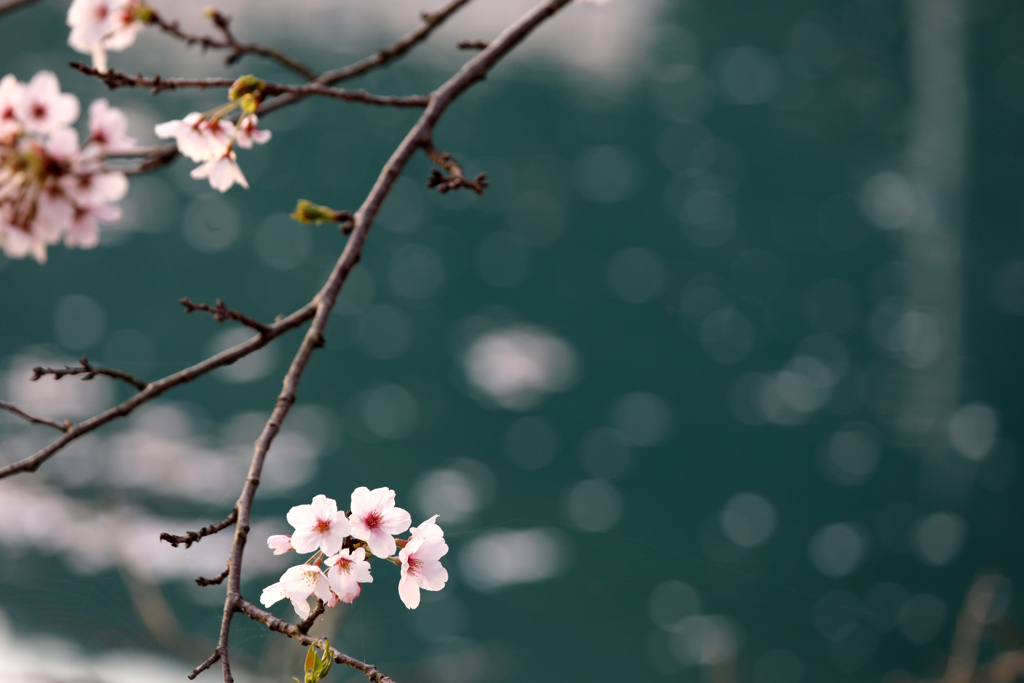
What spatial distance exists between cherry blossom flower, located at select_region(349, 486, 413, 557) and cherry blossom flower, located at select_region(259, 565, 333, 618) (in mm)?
34

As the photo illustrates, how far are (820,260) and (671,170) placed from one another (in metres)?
0.43

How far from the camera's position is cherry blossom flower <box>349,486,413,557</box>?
460mm

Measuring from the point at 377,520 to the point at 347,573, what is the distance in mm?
41

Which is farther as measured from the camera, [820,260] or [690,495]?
[820,260]

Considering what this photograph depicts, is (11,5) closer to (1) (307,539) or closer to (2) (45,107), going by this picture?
(2) (45,107)

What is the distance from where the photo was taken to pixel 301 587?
0.45 m

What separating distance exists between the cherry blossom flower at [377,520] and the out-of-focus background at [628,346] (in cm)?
94

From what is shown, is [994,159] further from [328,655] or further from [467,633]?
[328,655]

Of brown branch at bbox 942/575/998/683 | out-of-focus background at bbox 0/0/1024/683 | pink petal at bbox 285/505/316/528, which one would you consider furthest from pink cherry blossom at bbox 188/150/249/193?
brown branch at bbox 942/575/998/683

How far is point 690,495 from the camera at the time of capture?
157 cm

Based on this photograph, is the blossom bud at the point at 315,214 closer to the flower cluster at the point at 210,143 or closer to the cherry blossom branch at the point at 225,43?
the flower cluster at the point at 210,143

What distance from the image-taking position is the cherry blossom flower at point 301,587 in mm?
449

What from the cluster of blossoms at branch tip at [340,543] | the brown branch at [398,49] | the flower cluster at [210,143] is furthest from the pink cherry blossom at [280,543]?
the brown branch at [398,49]

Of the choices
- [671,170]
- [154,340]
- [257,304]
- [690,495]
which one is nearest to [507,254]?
[671,170]
